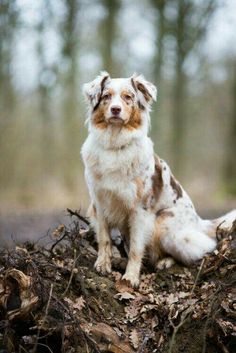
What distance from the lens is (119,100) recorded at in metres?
5.57

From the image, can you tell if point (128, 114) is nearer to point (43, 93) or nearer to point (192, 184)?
point (43, 93)

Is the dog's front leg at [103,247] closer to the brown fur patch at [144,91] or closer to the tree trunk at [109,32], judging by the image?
the brown fur patch at [144,91]

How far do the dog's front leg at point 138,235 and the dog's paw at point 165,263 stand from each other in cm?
25

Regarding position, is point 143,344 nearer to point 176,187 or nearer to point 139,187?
point 139,187

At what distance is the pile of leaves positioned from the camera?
4328 mm

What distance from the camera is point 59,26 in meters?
17.2

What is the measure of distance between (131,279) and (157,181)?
3.90 feet

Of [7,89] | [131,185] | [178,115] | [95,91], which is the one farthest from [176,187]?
[178,115]

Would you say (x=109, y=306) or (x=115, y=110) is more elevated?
(x=115, y=110)

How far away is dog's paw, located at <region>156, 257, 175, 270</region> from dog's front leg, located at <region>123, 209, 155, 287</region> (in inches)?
9.9

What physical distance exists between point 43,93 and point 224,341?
14.3 m

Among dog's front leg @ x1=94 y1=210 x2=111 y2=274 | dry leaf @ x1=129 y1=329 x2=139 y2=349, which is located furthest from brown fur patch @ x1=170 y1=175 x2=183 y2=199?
dry leaf @ x1=129 y1=329 x2=139 y2=349

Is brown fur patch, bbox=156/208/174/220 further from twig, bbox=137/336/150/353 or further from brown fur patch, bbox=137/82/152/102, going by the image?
twig, bbox=137/336/150/353

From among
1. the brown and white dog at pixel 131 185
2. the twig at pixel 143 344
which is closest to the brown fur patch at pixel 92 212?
the brown and white dog at pixel 131 185
